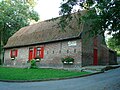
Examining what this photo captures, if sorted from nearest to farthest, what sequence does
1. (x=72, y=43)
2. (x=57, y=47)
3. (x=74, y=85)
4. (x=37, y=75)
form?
(x=74, y=85)
(x=37, y=75)
(x=72, y=43)
(x=57, y=47)

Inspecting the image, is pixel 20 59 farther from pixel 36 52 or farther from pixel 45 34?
pixel 45 34

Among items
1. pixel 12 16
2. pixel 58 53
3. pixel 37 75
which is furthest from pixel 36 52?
pixel 12 16

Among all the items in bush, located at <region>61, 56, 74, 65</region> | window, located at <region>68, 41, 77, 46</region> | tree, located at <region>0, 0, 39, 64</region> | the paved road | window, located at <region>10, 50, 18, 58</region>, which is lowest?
the paved road

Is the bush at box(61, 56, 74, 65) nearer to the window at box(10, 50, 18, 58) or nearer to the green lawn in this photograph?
the green lawn

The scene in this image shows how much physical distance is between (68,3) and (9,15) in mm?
33115

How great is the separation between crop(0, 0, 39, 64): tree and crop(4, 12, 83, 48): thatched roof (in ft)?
24.1

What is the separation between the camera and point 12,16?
42906 mm

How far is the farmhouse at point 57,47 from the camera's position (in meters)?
24.7

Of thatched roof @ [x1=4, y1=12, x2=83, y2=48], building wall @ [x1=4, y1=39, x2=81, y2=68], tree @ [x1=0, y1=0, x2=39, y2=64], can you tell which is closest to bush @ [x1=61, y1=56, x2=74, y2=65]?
building wall @ [x1=4, y1=39, x2=81, y2=68]

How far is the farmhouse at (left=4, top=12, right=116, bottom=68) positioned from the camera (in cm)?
2472

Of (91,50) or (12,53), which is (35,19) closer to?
(12,53)

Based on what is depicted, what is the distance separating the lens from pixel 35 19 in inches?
1813

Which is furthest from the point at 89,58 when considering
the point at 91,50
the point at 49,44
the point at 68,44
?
the point at 49,44

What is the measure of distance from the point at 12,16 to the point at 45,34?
1594cm
